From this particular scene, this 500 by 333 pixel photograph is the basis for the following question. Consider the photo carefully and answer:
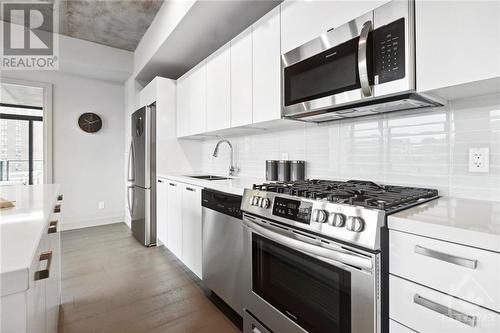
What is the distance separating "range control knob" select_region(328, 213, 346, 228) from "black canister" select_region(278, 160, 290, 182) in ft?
3.17

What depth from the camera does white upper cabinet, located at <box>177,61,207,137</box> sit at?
2.71m

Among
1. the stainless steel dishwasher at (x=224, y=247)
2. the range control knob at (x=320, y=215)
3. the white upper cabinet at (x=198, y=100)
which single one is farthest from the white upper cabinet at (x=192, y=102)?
the range control knob at (x=320, y=215)

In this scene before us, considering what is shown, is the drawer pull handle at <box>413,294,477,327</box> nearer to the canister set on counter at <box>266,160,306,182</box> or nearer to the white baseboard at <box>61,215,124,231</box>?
the canister set on counter at <box>266,160,306,182</box>

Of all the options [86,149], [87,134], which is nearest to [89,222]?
[86,149]

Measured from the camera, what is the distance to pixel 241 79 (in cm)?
211

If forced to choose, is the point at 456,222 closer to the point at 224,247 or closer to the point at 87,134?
the point at 224,247

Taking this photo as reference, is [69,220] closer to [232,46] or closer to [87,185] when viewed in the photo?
[87,185]

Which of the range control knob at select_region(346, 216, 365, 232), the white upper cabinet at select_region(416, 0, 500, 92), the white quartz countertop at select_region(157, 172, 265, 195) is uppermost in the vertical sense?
the white upper cabinet at select_region(416, 0, 500, 92)

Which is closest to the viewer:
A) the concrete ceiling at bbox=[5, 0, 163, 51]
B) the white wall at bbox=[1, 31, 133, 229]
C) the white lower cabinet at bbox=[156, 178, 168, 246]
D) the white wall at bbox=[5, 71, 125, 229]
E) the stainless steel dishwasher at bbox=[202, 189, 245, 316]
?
the stainless steel dishwasher at bbox=[202, 189, 245, 316]

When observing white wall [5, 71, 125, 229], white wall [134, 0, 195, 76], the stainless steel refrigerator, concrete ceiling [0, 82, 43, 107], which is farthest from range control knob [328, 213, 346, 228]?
concrete ceiling [0, 82, 43, 107]

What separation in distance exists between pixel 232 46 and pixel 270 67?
59 cm

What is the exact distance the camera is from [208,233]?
207 cm

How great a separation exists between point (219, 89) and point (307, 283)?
6.06ft

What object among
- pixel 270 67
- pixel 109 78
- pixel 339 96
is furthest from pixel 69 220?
pixel 339 96
